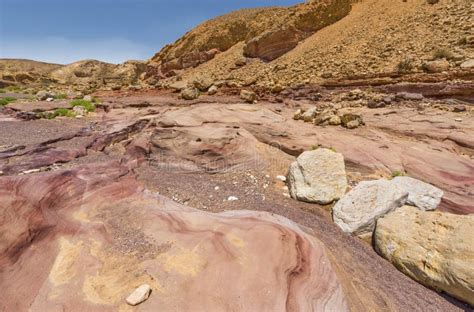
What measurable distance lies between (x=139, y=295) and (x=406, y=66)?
15.4 meters

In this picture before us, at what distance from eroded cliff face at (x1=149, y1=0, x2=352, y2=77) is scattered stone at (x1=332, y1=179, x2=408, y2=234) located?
22636mm

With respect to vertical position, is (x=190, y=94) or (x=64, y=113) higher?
(x=64, y=113)

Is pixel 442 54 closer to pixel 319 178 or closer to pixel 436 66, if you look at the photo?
pixel 436 66

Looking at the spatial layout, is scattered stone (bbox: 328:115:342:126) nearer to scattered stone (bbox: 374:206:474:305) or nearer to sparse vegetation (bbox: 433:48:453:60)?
scattered stone (bbox: 374:206:474:305)

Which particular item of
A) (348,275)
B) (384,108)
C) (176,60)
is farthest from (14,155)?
(176,60)

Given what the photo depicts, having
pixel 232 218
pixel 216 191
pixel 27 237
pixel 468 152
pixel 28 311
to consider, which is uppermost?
pixel 27 237

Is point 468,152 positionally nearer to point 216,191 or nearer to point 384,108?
point 384,108

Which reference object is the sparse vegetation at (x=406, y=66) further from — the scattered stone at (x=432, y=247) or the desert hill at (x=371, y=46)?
the scattered stone at (x=432, y=247)

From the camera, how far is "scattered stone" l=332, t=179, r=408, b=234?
4289 millimetres

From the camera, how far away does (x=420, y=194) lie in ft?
15.6

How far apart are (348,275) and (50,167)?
5988 millimetres

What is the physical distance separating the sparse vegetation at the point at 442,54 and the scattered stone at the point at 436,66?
24.4 inches

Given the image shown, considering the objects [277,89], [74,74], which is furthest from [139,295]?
[74,74]

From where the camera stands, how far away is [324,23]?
2541 cm
